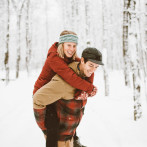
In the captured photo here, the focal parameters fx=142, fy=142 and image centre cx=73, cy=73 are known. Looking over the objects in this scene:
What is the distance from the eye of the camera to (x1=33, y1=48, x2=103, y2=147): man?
1708 mm

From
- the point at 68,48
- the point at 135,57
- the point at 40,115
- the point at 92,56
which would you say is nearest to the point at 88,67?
the point at 92,56

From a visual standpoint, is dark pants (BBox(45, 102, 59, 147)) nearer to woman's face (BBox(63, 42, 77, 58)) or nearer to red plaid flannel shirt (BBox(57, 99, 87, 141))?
red plaid flannel shirt (BBox(57, 99, 87, 141))

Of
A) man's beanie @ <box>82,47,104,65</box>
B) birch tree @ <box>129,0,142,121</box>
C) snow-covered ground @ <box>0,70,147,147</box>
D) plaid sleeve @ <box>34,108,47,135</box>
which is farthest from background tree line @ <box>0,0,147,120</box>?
plaid sleeve @ <box>34,108,47,135</box>

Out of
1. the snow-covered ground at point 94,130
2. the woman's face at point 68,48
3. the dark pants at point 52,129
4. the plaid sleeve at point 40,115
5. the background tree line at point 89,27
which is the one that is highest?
the background tree line at point 89,27

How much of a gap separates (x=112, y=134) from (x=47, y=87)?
3005 millimetres

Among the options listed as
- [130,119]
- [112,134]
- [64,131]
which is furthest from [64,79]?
[130,119]

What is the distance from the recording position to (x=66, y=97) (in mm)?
1838

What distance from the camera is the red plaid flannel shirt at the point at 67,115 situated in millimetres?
1868

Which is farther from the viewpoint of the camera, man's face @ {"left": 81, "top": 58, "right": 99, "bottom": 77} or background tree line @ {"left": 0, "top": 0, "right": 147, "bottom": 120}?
background tree line @ {"left": 0, "top": 0, "right": 147, "bottom": 120}

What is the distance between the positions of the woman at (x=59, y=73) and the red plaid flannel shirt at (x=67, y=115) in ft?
0.31

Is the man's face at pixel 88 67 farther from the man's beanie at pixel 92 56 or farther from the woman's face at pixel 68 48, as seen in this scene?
the woman's face at pixel 68 48

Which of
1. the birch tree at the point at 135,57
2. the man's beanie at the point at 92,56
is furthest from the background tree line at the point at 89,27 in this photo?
the man's beanie at the point at 92,56

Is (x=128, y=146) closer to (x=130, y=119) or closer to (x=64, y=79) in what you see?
(x=130, y=119)

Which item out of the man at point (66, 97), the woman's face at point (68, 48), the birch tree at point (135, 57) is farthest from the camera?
the birch tree at point (135, 57)
